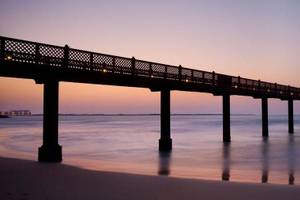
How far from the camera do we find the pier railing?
14.3 meters

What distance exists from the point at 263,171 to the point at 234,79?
15515 millimetres

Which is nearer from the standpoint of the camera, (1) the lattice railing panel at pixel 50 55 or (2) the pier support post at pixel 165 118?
(1) the lattice railing panel at pixel 50 55

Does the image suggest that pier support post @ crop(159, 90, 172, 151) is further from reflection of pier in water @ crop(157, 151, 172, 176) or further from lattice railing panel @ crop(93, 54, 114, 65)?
lattice railing panel @ crop(93, 54, 114, 65)

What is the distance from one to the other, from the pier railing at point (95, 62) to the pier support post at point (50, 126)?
111 centimetres

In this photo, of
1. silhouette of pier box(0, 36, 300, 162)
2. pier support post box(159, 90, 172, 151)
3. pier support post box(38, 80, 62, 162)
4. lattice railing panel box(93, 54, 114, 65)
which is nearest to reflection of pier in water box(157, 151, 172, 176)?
pier support post box(159, 90, 172, 151)

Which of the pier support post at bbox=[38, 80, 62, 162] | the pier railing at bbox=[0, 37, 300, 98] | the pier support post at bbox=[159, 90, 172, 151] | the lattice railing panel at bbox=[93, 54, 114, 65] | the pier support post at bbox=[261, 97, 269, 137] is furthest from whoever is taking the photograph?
the pier support post at bbox=[261, 97, 269, 137]

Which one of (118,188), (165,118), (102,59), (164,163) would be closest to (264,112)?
(165,118)

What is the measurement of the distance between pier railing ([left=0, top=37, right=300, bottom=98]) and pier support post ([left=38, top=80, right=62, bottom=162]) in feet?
3.63

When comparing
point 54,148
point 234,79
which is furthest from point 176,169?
point 234,79

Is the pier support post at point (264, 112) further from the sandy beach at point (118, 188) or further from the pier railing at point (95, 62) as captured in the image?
the sandy beach at point (118, 188)

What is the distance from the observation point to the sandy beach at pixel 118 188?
866 cm

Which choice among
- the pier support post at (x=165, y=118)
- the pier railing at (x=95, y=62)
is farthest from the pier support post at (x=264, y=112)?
the pier support post at (x=165, y=118)

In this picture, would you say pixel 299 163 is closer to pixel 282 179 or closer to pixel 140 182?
pixel 282 179

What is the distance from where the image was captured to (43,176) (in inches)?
452
